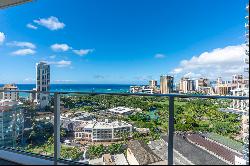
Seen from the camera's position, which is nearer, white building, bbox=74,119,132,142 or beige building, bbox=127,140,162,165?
beige building, bbox=127,140,162,165

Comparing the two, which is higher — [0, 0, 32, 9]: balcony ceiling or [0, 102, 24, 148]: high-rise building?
[0, 0, 32, 9]: balcony ceiling

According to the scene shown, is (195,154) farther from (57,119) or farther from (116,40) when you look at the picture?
(116,40)

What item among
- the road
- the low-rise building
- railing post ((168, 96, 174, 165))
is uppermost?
railing post ((168, 96, 174, 165))

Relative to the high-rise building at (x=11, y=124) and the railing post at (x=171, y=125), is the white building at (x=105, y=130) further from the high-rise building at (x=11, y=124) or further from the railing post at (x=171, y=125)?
the high-rise building at (x=11, y=124)

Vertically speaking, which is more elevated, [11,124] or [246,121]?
[246,121]

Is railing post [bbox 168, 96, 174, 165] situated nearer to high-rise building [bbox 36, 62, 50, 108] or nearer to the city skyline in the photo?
high-rise building [bbox 36, 62, 50, 108]

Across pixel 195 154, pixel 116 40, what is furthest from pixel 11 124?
pixel 116 40

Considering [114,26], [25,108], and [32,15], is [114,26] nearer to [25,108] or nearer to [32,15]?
[32,15]

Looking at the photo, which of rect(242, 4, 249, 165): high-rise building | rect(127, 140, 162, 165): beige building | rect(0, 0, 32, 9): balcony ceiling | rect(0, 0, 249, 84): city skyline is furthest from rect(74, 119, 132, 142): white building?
rect(0, 0, 249, 84): city skyline

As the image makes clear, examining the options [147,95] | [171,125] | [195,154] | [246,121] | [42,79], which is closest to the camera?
[246,121]

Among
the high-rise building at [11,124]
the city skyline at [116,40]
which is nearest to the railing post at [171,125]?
the high-rise building at [11,124]
